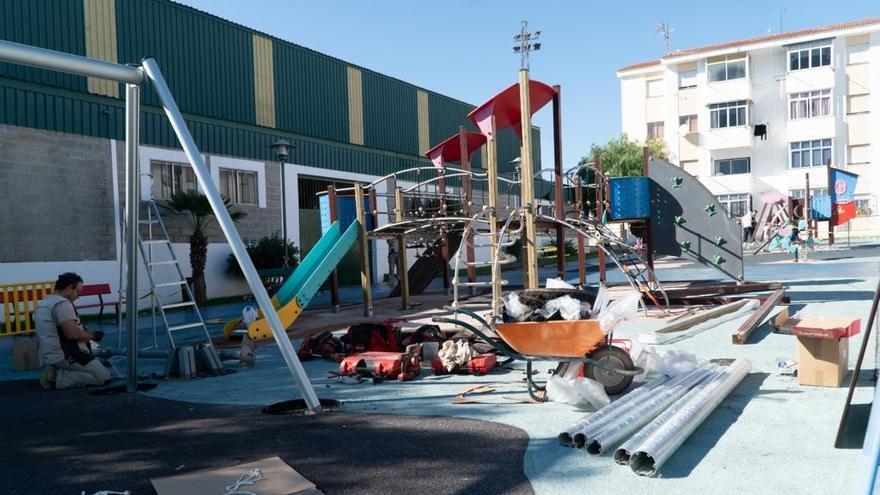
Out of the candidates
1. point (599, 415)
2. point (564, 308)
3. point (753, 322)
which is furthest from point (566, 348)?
point (753, 322)

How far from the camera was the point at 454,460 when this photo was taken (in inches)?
178

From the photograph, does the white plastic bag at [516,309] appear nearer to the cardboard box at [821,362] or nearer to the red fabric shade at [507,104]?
the cardboard box at [821,362]

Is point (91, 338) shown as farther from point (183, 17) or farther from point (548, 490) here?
point (183, 17)

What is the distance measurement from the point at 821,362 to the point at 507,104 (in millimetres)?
8889

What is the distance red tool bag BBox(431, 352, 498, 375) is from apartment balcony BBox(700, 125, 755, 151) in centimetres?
4302

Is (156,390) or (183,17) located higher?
(183,17)

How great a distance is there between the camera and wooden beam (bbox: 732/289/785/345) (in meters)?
8.33

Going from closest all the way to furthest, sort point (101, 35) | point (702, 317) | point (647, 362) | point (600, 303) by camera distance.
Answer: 1. point (600, 303)
2. point (647, 362)
3. point (702, 317)
4. point (101, 35)

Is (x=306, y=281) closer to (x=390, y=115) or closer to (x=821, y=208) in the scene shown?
(x=390, y=115)

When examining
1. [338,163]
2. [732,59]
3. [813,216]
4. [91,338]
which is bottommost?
[91,338]

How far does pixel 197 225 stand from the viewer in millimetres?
19234

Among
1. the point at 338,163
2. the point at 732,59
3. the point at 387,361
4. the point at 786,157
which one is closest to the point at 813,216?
the point at 786,157

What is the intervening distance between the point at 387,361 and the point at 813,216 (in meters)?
32.7

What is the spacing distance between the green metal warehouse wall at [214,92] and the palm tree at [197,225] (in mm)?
1979
